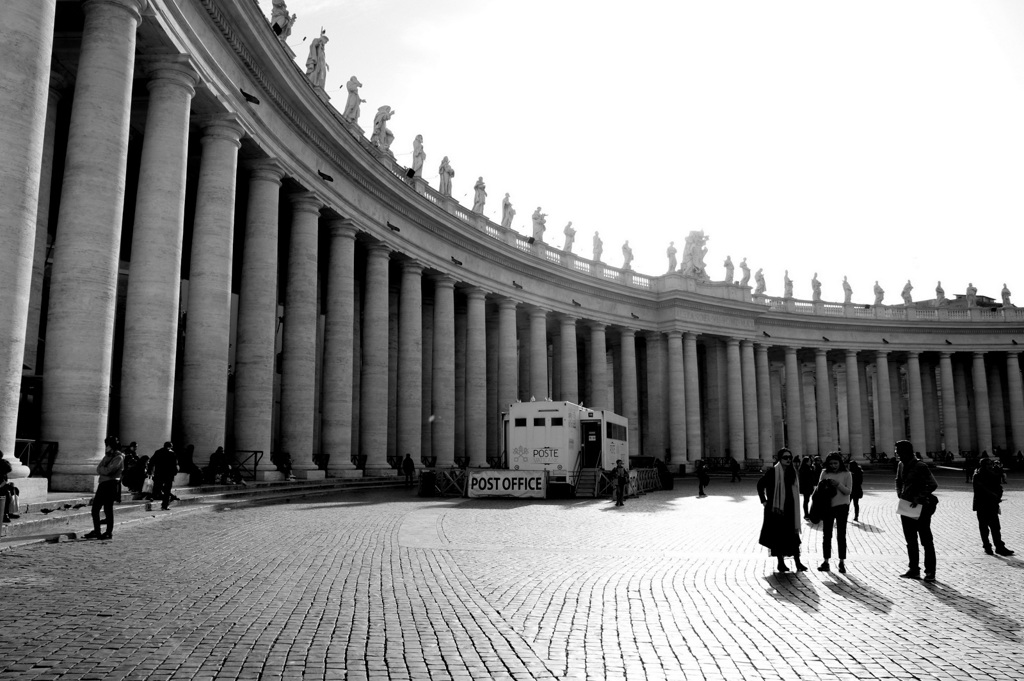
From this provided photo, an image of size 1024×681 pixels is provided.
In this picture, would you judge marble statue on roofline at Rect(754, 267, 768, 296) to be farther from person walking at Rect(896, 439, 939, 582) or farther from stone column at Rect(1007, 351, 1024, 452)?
person walking at Rect(896, 439, 939, 582)

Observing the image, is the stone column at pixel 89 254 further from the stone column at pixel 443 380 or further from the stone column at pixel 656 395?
the stone column at pixel 656 395

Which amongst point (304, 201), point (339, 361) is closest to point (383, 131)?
point (304, 201)

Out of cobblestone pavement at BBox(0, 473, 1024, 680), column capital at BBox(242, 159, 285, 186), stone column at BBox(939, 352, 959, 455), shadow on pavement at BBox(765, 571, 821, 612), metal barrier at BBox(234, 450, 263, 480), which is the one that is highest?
column capital at BBox(242, 159, 285, 186)

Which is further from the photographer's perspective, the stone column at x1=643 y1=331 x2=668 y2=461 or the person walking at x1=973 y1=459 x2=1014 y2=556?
the stone column at x1=643 y1=331 x2=668 y2=461

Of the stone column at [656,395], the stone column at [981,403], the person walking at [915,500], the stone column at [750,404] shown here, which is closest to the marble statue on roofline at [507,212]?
the stone column at [656,395]

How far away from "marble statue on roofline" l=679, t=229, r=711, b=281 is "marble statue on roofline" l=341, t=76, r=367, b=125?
38410 mm

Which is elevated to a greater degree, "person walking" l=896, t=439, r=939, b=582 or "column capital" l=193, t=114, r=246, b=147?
"column capital" l=193, t=114, r=246, b=147

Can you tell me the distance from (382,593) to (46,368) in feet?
42.3

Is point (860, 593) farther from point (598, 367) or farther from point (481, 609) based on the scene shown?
point (598, 367)

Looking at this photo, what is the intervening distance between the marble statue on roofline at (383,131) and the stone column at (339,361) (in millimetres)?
6827

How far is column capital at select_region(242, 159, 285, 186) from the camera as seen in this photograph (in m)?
30.2

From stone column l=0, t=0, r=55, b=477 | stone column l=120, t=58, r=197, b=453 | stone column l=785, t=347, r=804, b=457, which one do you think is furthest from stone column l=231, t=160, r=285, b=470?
stone column l=785, t=347, r=804, b=457

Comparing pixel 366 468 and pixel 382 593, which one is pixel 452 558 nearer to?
pixel 382 593

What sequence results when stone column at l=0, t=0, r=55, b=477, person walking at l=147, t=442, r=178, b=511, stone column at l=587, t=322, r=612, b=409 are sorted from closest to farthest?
stone column at l=0, t=0, r=55, b=477 < person walking at l=147, t=442, r=178, b=511 < stone column at l=587, t=322, r=612, b=409
